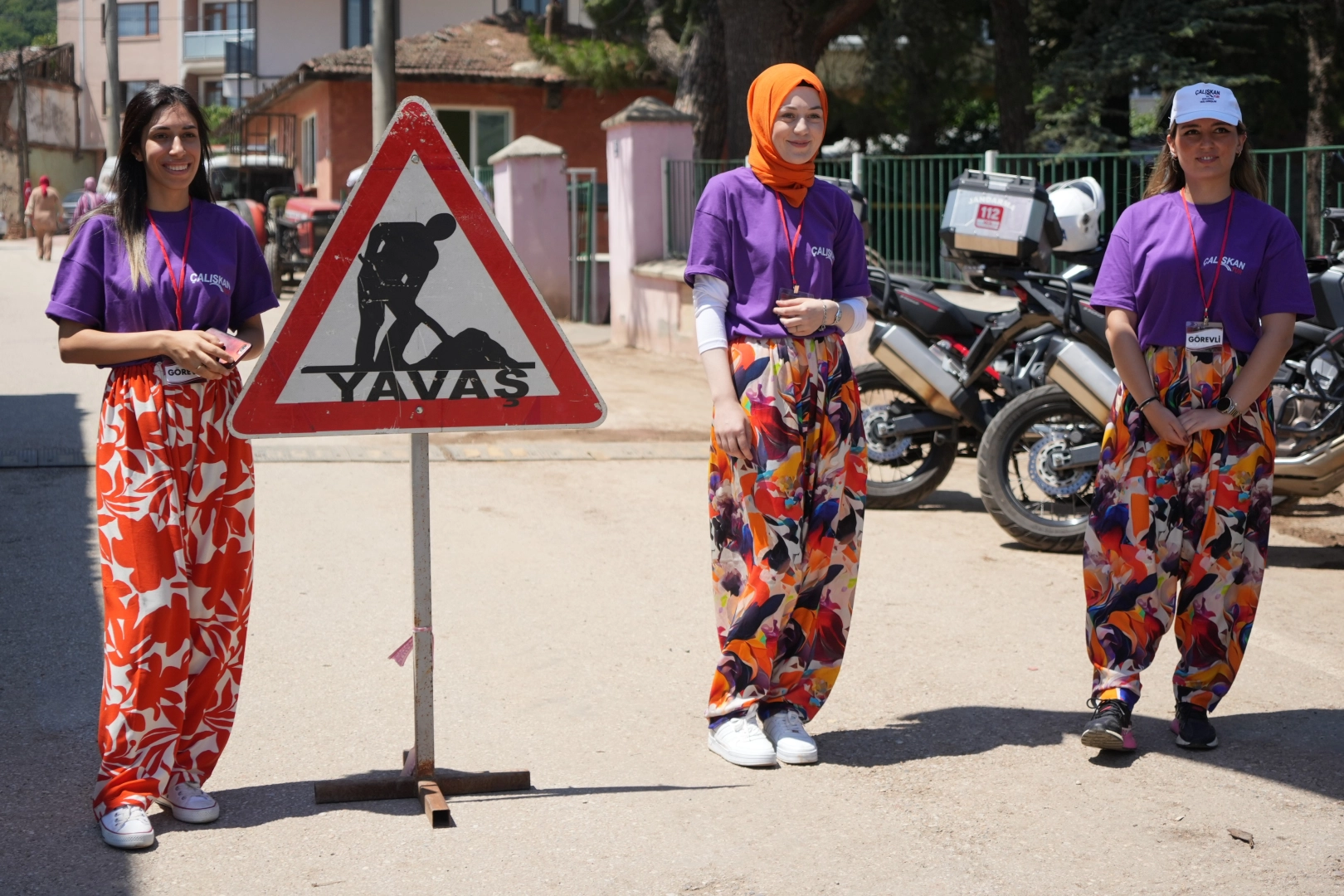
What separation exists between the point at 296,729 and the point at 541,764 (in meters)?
0.76

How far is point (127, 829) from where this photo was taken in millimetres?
3689

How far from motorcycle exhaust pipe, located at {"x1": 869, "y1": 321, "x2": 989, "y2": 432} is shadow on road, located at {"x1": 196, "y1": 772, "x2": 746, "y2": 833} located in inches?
159

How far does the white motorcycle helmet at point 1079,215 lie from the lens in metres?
7.68

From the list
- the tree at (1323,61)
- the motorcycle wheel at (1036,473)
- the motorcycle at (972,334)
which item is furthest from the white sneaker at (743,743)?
the tree at (1323,61)

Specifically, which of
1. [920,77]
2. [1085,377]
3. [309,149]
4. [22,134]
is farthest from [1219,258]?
[22,134]

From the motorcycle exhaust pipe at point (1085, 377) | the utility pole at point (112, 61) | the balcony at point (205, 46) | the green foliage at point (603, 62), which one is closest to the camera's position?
the motorcycle exhaust pipe at point (1085, 377)

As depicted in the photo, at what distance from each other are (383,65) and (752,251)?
7232mm

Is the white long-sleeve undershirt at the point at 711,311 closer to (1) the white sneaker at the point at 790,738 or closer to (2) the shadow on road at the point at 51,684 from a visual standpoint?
(1) the white sneaker at the point at 790,738

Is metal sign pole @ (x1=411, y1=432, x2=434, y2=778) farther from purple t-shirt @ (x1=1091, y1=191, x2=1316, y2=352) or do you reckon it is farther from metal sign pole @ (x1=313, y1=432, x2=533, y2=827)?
purple t-shirt @ (x1=1091, y1=191, x2=1316, y2=352)

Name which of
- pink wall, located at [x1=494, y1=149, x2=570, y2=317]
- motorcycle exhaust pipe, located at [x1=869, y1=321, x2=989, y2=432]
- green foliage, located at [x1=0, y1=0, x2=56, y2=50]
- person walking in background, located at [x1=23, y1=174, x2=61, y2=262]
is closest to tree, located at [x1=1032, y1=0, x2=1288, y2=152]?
pink wall, located at [x1=494, y1=149, x2=570, y2=317]

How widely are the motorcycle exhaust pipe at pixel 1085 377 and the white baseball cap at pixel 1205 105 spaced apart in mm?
2515

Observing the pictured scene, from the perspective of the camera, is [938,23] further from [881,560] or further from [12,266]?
[12,266]

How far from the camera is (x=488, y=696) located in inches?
197

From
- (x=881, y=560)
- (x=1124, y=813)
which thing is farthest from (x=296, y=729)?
(x=881, y=560)
